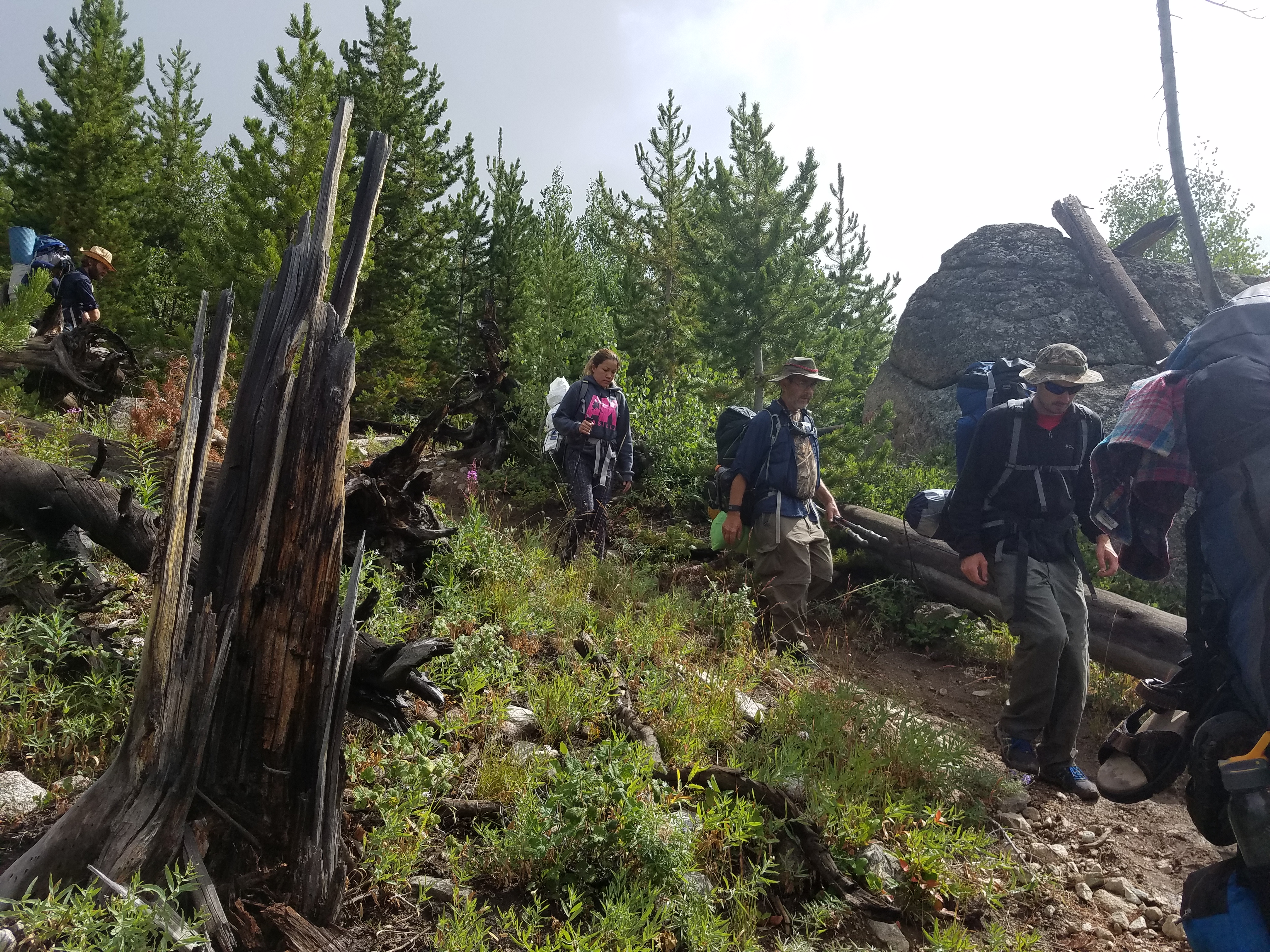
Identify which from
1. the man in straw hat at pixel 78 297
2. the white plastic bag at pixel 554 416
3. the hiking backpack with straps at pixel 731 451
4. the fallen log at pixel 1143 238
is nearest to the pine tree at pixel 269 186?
the man in straw hat at pixel 78 297

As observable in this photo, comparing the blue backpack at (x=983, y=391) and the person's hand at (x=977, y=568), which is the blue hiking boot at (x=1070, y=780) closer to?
the person's hand at (x=977, y=568)

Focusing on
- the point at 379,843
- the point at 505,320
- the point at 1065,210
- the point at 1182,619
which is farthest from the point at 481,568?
the point at 505,320

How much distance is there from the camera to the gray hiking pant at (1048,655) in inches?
175

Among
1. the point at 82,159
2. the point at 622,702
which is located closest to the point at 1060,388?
the point at 622,702

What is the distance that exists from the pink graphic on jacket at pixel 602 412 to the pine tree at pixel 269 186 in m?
7.56

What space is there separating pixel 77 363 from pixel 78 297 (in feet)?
2.92

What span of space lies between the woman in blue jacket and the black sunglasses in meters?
3.94

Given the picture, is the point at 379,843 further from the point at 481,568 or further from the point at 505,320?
the point at 505,320

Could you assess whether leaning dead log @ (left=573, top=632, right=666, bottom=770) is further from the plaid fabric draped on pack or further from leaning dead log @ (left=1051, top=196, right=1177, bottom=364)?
leaning dead log @ (left=1051, top=196, right=1177, bottom=364)

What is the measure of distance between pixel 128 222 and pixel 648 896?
22972mm

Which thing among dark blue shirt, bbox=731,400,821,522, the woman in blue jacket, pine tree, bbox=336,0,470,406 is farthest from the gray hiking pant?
pine tree, bbox=336,0,470,406

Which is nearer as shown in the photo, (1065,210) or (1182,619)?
(1182,619)

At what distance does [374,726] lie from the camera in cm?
325

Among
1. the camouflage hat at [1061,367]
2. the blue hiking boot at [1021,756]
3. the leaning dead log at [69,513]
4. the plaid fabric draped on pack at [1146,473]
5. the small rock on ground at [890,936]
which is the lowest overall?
the small rock on ground at [890,936]
